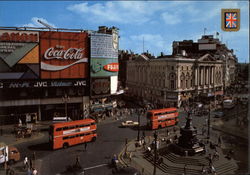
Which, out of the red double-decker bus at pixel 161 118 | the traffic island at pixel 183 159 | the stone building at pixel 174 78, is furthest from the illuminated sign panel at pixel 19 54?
the stone building at pixel 174 78

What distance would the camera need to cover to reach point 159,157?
2477 cm

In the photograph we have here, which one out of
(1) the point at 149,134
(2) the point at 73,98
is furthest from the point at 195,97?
(2) the point at 73,98

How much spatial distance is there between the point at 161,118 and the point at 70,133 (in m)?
16.6

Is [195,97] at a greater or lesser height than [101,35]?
lesser

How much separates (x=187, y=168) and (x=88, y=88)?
2882cm

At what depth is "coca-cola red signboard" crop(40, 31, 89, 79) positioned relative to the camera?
41.3 metres

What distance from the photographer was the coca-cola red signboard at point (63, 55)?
136 feet

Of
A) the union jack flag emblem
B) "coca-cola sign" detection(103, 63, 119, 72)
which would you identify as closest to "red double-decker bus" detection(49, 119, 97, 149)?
"coca-cola sign" detection(103, 63, 119, 72)

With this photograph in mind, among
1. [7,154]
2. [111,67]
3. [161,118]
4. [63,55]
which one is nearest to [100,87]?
[111,67]

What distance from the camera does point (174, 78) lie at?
180ft

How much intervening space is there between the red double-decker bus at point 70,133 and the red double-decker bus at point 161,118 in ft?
35.5

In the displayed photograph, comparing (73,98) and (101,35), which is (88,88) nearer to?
(73,98)

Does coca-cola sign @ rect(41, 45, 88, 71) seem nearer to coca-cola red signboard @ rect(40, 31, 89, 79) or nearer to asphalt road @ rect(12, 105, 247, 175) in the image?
coca-cola red signboard @ rect(40, 31, 89, 79)

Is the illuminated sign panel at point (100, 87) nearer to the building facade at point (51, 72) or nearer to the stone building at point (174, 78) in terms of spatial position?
the building facade at point (51, 72)
